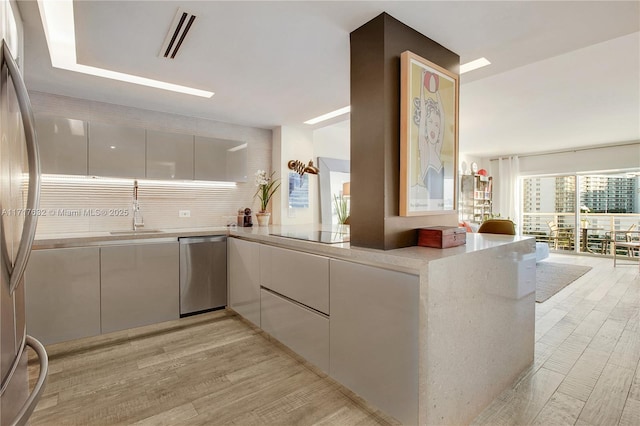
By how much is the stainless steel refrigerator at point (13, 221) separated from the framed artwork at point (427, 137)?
5.29 ft

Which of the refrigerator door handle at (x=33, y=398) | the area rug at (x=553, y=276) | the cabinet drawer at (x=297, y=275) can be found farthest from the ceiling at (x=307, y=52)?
the area rug at (x=553, y=276)

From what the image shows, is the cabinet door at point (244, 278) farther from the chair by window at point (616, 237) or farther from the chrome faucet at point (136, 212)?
the chair by window at point (616, 237)

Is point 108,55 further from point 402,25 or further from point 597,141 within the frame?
point 597,141

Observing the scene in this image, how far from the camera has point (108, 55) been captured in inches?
88.4

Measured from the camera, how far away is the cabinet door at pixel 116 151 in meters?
2.89

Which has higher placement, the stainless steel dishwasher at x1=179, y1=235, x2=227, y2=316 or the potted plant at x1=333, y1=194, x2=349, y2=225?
the potted plant at x1=333, y1=194, x2=349, y2=225

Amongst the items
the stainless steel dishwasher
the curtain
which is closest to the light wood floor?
the stainless steel dishwasher

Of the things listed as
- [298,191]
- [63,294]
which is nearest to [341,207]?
[298,191]

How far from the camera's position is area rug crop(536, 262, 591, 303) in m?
4.06

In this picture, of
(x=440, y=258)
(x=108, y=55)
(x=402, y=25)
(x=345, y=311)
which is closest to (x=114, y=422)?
(x=345, y=311)

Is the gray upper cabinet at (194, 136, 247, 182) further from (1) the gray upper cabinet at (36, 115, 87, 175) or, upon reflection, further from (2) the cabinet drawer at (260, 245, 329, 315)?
(2) the cabinet drawer at (260, 245, 329, 315)

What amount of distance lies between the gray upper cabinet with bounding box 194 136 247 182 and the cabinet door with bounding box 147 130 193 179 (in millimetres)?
95

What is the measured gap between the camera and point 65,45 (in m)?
2.15

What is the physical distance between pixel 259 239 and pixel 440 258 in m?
1.67
